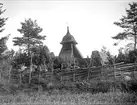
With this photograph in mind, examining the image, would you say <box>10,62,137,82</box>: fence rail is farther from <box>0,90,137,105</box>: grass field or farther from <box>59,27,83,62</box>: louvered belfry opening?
<box>59,27,83,62</box>: louvered belfry opening

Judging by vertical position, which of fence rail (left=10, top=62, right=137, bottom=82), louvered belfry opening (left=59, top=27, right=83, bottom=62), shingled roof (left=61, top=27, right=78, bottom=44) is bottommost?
fence rail (left=10, top=62, right=137, bottom=82)

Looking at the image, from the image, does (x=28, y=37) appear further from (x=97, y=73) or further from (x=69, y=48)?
(x=97, y=73)

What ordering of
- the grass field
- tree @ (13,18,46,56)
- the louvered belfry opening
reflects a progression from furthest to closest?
the louvered belfry opening → tree @ (13,18,46,56) → the grass field

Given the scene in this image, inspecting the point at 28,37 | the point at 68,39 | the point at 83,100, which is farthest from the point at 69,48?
the point at 83,100

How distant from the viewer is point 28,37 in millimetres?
22094

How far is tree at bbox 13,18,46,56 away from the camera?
21.4 meters

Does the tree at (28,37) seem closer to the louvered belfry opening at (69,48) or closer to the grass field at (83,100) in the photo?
the louvered belfry opening at (69,48)

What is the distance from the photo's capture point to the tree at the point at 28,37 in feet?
70.1

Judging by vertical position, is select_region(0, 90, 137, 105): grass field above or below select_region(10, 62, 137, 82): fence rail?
below

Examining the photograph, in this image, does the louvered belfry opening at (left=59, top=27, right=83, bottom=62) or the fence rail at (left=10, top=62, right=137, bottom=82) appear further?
the louvered belfry opening at (left=59, top=27, right=83, bottom=62)

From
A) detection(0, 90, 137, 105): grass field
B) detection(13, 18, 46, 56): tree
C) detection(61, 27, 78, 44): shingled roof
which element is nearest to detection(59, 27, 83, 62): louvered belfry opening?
detection(61, 27, 78, 44): shingled roof

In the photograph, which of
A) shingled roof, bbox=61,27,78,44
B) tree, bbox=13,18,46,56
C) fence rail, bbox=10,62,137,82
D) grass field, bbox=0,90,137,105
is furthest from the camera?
shingled roof, bbox=61,27,78,44

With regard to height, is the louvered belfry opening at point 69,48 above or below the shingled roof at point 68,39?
below

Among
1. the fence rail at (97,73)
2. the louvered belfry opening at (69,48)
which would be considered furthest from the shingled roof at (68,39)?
the fence rail at (97,73)
